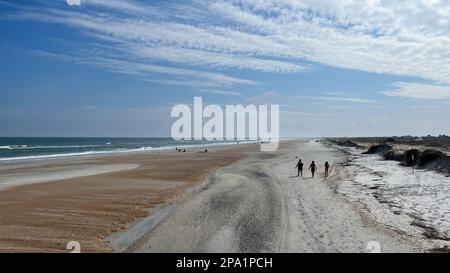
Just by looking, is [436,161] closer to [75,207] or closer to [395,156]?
[395,156]

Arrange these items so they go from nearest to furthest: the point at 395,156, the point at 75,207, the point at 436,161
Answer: the point at 75,207
the point at 436,161
the point at 395,156

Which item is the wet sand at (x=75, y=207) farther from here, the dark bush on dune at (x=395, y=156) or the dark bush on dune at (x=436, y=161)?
the dark bush on dune at (x=395, y=156)

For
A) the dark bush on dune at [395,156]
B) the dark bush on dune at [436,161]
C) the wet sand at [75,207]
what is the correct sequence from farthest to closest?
1. the dark bush on dune at [395,156]
2. the dark bush on dune at [436,161]
3. the wet sand at [75,207]

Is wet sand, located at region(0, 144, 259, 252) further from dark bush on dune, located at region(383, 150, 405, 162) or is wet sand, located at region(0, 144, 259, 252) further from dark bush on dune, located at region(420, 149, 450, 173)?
dark bush on dune, located at region(383, 150, 405, 162)

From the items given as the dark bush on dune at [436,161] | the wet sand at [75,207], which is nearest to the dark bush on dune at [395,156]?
the dark bush on dune at [436,161]

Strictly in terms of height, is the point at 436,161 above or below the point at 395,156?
above

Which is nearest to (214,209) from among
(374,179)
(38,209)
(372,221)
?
(372,221)

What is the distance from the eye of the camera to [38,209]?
18.9 m

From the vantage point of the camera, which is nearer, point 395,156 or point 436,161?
point 436,161

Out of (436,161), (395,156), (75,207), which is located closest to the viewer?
(75,207)

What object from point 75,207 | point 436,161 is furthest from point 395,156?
point 75,207
